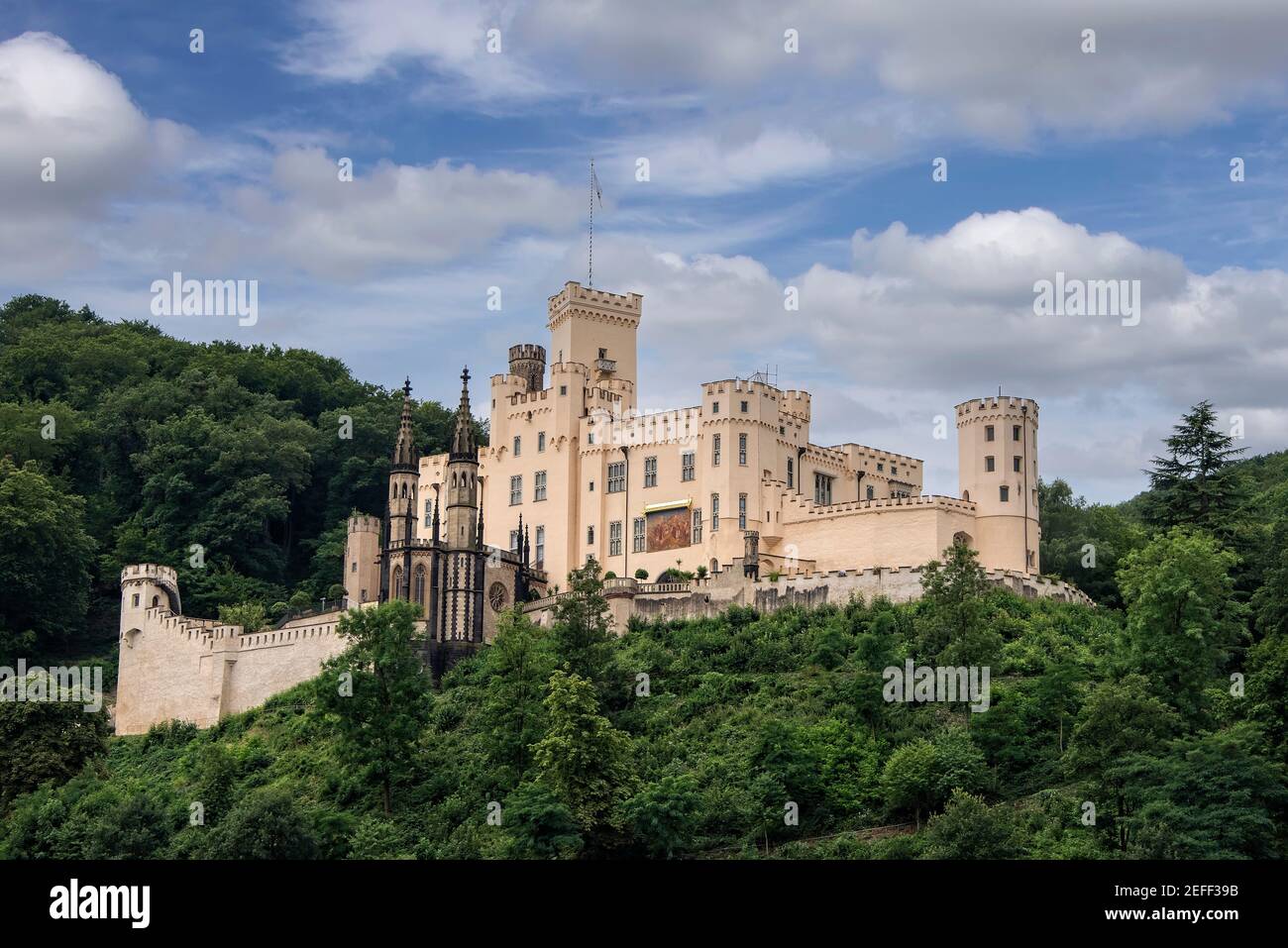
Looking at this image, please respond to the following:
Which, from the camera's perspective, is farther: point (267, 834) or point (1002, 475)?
point (1002, 475)

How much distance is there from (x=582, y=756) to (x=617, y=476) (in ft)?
93.3

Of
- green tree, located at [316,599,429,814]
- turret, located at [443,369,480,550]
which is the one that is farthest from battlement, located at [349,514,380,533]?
green tree, located at [316,599,429,814]

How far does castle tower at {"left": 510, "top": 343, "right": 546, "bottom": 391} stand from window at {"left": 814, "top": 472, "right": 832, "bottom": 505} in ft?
44.8

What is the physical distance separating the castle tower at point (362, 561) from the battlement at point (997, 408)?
26211 mm

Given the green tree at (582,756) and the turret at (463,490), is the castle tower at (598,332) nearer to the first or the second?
the turret at (463,490)

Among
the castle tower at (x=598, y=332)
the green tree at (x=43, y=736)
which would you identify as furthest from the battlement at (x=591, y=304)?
the green tree at (x=43, y=736)

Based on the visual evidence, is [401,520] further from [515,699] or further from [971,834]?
[971,834]

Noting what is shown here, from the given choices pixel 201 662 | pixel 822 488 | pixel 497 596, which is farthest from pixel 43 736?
pixel 822 488

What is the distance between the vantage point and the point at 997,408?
292 ft

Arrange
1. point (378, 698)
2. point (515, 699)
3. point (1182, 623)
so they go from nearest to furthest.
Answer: point (1182, 623), point (515, 699), point (378, 698)

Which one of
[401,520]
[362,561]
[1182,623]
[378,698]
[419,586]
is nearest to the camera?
[1182,623]
